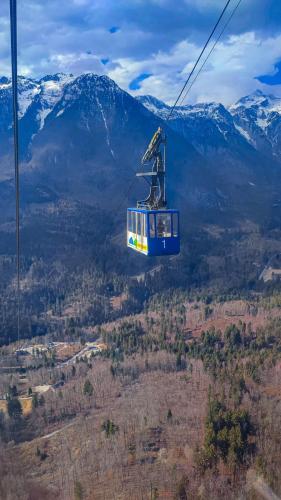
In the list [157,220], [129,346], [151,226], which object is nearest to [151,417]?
[129,346]

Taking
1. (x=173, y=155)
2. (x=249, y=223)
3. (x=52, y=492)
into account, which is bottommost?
(x=52, y=492)

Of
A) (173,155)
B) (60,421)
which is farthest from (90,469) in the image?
(173,155)

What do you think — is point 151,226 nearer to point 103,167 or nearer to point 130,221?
point 130,221

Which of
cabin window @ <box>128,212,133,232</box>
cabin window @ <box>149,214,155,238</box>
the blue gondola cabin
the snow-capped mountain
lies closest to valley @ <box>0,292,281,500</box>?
cabin window @ <box>128,212,133,232</box>

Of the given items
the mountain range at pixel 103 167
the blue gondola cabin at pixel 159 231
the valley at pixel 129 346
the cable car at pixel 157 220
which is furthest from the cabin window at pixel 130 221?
the mountain range at pixel 103 167

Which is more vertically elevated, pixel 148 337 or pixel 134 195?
pixel 134 195

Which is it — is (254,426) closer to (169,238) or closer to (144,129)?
(169,238)

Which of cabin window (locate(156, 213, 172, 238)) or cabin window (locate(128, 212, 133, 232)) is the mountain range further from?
cabin window (locate(156, 213, 172, 238))

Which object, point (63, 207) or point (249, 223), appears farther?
point (249, 223)
